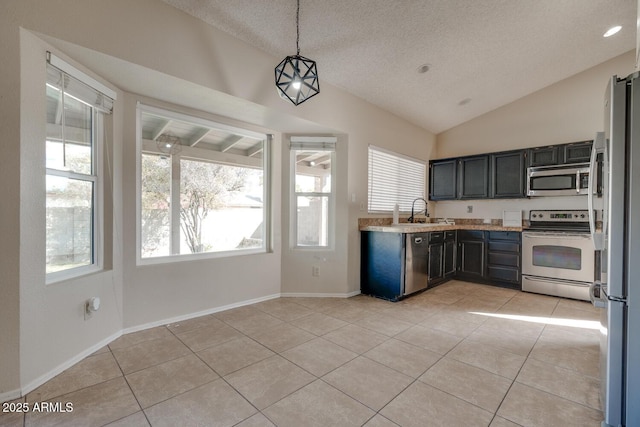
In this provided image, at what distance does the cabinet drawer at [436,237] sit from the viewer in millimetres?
4040

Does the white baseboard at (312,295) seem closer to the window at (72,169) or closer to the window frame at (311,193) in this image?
the window frame at (311,193)

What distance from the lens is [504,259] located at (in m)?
4.28

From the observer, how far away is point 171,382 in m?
1.84

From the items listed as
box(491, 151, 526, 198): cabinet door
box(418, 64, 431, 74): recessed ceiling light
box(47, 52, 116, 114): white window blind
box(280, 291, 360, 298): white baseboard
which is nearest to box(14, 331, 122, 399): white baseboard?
box(280, 291, 360, 298): white baseboard

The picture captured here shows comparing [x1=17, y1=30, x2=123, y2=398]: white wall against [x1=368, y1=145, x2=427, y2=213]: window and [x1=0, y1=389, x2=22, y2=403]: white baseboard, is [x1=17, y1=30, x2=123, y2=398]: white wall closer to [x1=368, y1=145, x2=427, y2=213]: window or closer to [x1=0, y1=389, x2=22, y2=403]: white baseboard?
[x1=0, y1=389, x2=22, y2=403]: white baseboard

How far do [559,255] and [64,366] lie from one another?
539 centimetres

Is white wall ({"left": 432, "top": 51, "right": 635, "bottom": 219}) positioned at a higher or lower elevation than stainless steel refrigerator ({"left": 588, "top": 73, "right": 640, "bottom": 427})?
higher

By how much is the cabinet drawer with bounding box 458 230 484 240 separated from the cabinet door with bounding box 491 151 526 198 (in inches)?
25.9

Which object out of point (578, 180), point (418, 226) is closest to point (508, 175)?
point (578, 180)

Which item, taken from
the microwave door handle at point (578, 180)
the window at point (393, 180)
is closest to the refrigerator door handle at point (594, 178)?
the window at point (393, 180)

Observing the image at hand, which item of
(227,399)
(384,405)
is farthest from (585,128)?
(227,399)

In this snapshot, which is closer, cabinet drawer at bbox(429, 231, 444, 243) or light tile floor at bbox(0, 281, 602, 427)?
light tile floor at bbox(0, 281, 602, 427)

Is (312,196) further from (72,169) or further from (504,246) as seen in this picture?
(504,246)

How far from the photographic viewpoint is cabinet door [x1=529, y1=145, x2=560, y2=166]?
407 centimetres
